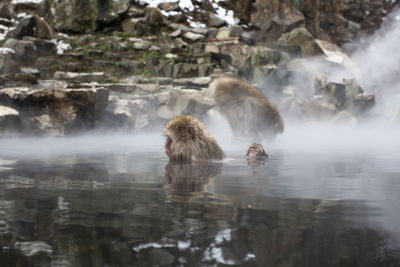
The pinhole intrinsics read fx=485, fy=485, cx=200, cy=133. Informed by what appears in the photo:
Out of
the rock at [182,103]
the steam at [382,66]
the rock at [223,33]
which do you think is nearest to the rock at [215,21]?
the rock at [223,33]

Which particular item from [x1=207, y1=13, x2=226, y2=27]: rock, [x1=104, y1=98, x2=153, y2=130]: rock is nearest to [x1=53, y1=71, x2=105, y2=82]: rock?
[x1=104, y1=98, x2=153, y2=130]: rock

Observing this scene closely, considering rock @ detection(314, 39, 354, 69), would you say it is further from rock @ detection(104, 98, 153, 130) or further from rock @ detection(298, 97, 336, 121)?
rock @ detection(104, 98, 153, 130)

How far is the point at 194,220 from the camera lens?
84.9 inches

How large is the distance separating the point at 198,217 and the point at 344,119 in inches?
495

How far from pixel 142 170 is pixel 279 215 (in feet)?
7.69

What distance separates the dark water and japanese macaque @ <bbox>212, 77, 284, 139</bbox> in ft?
14.1

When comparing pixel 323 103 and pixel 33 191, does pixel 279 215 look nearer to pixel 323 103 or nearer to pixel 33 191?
pixel 33 191

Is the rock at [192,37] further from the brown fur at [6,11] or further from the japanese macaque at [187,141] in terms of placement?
the japanese macaque at [187,141]

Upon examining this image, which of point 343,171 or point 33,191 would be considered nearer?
point 33,191

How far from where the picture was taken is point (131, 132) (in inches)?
435

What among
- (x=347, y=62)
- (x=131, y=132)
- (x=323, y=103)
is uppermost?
(x=347, y=62)

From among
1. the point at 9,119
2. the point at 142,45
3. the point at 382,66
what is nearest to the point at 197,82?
the point at 9,119

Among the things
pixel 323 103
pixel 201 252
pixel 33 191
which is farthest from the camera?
pixel 323 103

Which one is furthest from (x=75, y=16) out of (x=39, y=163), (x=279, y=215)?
(x=279, y=215)
